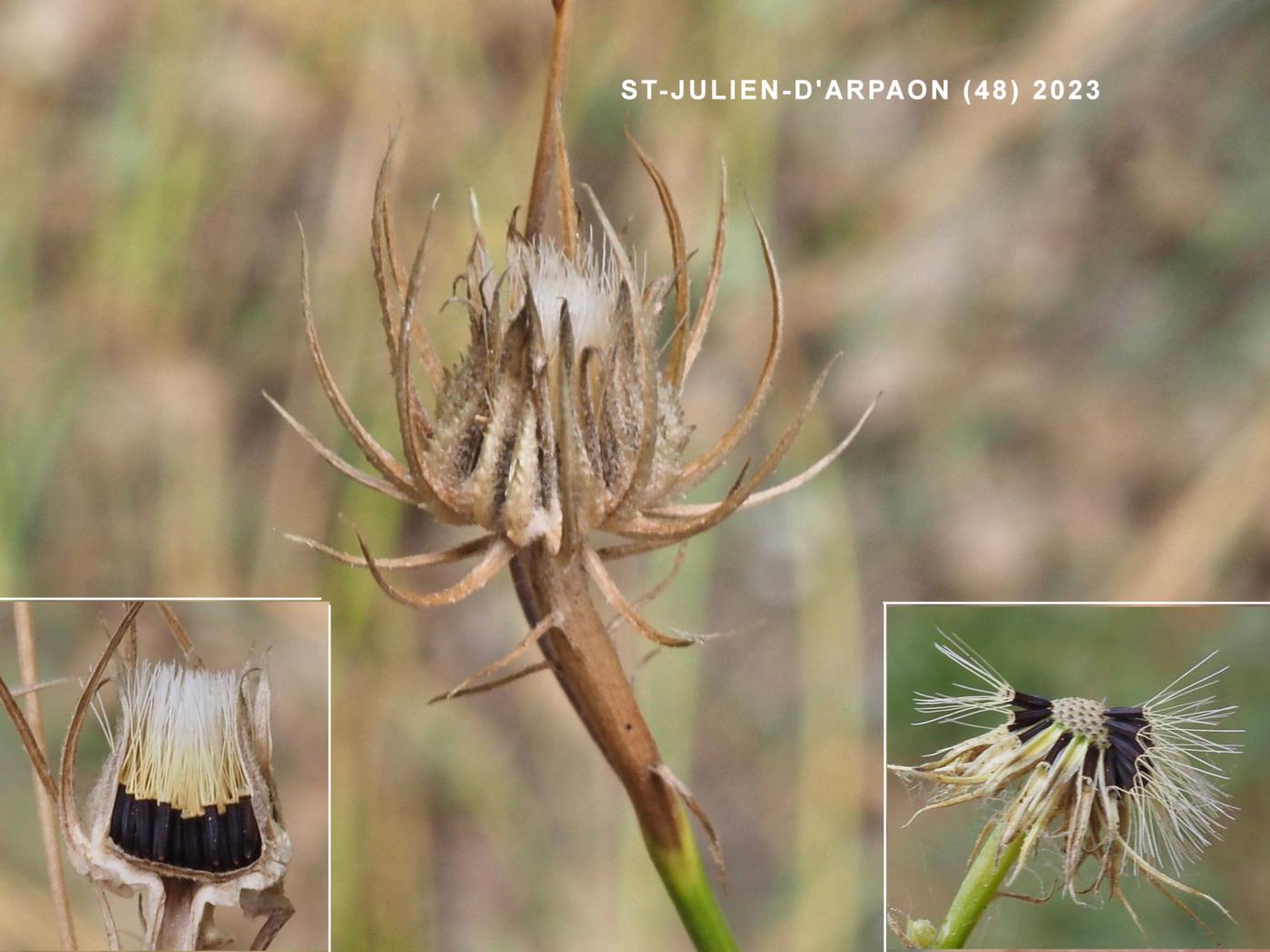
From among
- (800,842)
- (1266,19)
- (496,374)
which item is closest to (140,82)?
(496,374)

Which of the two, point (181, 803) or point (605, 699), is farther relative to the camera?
point (181, 803)

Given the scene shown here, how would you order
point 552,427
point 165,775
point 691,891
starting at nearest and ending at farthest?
1. point 552,427
2. point 691,891
3. point 165,775

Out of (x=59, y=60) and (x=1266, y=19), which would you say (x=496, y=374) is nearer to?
(x=59, y=60)

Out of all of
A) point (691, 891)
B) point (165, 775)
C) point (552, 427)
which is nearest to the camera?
point (552, 427)

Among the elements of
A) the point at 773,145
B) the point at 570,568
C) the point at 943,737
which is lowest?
the point at 943,737

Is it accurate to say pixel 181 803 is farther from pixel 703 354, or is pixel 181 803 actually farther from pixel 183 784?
pixel 703 354

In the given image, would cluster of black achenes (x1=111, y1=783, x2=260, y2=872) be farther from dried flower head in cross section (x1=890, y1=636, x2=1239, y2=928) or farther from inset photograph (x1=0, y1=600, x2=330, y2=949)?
dried flower head in cross section (x1=890, y1=636, x2=1239, y2=928)

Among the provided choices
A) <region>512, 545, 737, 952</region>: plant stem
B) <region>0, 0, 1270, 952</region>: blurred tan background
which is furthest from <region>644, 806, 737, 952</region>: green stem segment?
<region>0, 0, 1270, 952</region>: blurred tan background

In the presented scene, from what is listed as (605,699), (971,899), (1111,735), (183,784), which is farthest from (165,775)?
(1111,735)
